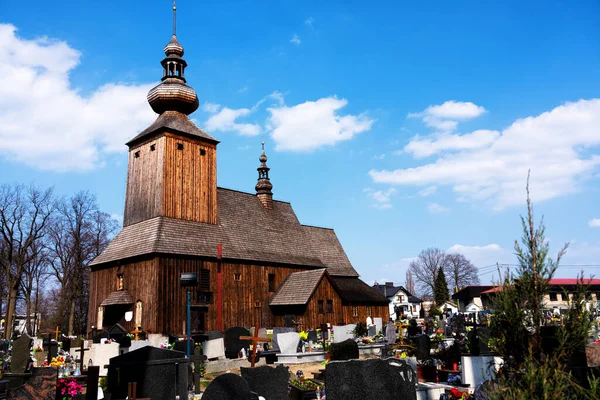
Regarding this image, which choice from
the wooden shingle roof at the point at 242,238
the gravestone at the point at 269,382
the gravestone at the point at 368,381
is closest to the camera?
the gravestone at the point at 368,381

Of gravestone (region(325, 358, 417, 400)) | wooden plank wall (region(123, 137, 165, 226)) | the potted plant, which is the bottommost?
the potted plant

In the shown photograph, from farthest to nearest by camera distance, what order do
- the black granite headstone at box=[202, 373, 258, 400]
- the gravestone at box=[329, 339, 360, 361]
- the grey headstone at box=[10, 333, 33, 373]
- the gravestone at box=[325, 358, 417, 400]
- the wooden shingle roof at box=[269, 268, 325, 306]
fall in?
the wooden shingle roof at box=[269, 268, 325, 306], the gravestone at box=[329, 339, 360, 361], the grey headstone at box=[10, 333, 33, 373], the gravestone at box=[325, 358, 417, 400], the black granite headstone at box=[202, 373, 258, 400]

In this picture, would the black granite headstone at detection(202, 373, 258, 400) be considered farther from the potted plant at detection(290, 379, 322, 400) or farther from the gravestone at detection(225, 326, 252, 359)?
the gravestone at detection(225, 326, 252, 359)

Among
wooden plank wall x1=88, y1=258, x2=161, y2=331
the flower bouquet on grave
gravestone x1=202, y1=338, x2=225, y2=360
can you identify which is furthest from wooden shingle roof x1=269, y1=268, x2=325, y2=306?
the flower bouquet on grave

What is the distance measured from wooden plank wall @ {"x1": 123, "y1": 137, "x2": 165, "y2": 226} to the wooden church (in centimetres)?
7

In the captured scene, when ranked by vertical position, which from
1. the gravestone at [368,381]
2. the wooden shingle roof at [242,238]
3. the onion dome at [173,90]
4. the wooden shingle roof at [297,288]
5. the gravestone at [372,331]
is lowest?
the gravestone at [372,331]

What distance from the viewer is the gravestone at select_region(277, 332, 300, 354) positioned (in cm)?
1828

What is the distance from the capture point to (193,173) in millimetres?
31031

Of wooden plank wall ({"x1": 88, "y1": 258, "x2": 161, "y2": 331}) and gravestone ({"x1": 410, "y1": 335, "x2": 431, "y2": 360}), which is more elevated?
wooden plank wall ({"x1": 88, "y1": 258, "x2": 161, "y2": 331})

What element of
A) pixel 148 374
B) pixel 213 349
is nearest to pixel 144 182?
pixel 213 349

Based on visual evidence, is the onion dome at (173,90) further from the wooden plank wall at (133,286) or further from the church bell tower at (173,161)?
the wooden plank wall at (133,286)

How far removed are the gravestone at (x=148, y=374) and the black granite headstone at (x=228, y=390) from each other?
2.33 meters

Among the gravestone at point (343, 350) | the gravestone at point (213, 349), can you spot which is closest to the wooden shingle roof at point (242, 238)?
the gravestone at point (213, 349)

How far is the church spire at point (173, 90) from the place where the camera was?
31688 millimetres
